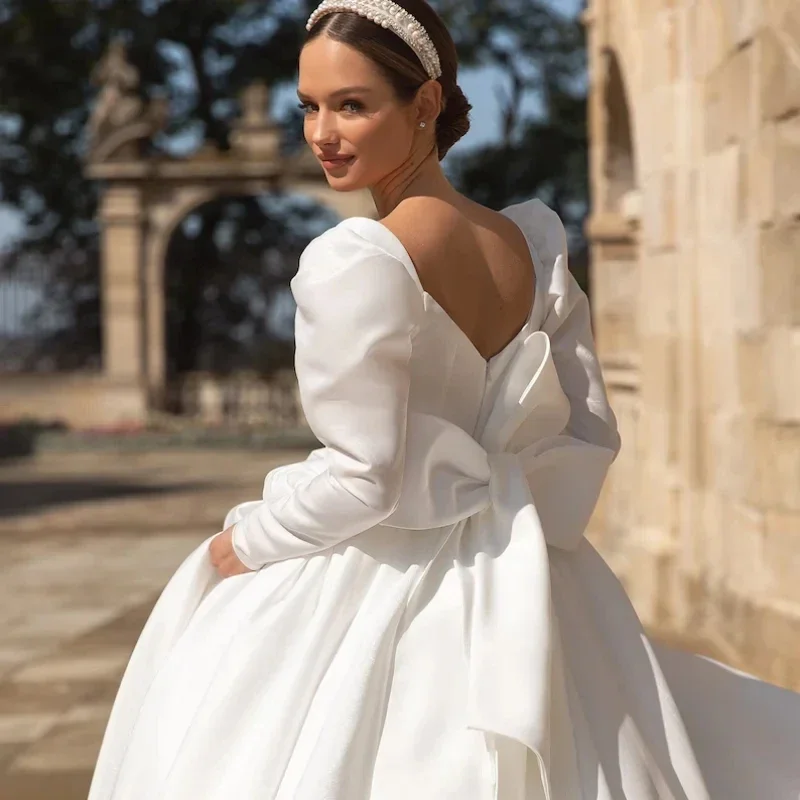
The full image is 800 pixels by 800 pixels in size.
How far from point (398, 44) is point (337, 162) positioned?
8.3 inches

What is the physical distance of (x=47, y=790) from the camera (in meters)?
3.66

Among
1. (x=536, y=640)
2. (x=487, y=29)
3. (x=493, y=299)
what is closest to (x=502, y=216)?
(x=493, y=299)

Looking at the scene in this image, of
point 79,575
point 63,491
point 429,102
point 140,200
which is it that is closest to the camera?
point 429,102

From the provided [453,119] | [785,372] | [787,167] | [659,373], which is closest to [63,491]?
[659,373]

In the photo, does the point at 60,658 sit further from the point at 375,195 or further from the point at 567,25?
the point at 567,25

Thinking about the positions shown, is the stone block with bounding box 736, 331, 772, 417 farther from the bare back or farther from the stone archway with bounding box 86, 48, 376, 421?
the stone archway with bounding box 86, 48, 376, 421

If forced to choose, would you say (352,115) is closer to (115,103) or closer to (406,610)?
(406,610)

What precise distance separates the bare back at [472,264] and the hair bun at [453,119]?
141mm

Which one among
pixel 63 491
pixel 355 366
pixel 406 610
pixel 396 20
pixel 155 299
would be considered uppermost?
pixel 155 299

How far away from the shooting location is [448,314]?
6.39 feet

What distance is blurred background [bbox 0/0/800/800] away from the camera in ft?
13.4

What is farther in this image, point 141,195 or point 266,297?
point 266,297

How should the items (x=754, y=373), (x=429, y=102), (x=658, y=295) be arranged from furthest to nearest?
(x=658, y=295)
(x=754, y=373)
(x=429, y=102)

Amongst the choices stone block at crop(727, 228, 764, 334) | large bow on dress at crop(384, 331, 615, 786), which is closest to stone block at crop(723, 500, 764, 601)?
stone block at crop(727, 228, 764, 334)
